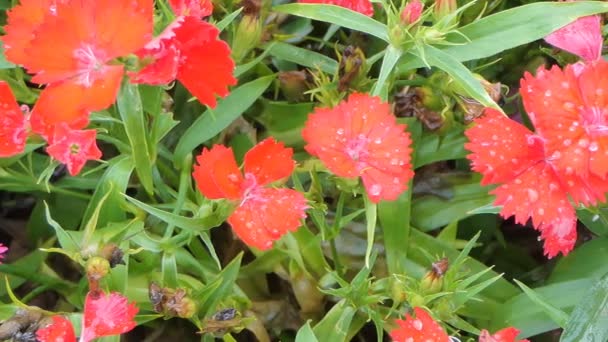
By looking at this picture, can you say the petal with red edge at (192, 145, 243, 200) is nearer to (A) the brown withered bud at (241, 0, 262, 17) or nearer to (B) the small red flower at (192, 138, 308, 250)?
(B) the small red flower at (192, 138, 308, 250)

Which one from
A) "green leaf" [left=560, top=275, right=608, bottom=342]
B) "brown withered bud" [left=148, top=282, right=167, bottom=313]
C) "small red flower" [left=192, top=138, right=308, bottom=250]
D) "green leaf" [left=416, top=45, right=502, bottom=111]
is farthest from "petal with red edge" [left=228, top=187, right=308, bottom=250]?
"green leaf" [left=560, top=275, right=608, bottom=342]

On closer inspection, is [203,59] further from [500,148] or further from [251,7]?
[500,148]

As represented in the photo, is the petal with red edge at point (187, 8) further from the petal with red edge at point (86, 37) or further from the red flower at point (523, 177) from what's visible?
the red flower at point (523, 177)

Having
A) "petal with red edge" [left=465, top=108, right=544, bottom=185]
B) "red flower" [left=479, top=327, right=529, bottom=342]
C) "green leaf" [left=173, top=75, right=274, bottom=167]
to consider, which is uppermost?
"petal with red edge" [left=465, top=108, right=544, bottom=185]

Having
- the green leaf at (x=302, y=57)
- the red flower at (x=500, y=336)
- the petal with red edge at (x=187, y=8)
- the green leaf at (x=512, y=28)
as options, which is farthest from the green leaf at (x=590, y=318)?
the petal with red edge at (x=187, y=8)

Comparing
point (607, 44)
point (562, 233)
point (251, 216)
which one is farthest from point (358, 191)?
point (607, 44)
